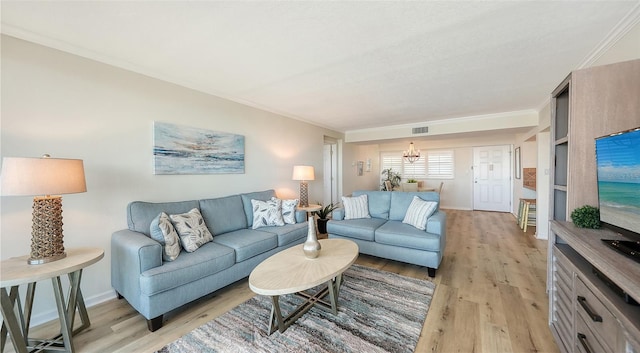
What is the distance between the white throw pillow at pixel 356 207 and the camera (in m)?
3.52

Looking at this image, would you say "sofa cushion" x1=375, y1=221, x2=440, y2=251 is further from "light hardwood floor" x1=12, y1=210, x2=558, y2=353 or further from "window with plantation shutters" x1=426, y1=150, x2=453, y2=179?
"window with plantation shutters" x1=426, y1=150, x2=453, y2=179

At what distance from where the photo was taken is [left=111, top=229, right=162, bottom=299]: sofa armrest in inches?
70.3

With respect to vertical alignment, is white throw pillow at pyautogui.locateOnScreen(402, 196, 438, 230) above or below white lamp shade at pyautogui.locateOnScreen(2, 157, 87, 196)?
below

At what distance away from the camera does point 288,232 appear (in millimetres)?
2877

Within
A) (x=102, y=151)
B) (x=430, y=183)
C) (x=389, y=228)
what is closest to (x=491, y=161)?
(x=430, y=183)

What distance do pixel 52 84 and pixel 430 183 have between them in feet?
26.3

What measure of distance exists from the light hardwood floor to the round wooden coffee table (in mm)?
610

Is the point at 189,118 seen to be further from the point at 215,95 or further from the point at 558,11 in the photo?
the point at 558,11

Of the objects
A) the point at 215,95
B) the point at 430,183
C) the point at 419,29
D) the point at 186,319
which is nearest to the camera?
the point at 419,29

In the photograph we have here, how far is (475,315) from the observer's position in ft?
6.33

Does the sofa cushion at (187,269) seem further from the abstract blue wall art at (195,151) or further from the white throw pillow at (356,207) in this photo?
the white throw pillow at (356,207)

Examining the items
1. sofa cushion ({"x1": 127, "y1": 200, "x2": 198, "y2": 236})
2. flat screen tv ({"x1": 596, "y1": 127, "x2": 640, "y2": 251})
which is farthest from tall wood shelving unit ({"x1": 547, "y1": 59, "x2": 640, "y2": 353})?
sofa cushion ({"x1": 127, "y1": 200, "x2": 198, "y2": 236})

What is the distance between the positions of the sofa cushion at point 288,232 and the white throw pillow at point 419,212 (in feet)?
4.55

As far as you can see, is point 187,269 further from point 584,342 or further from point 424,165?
Answer: point 424,165
